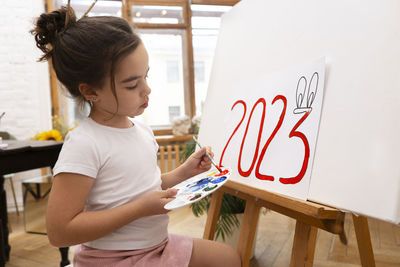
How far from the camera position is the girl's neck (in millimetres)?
815

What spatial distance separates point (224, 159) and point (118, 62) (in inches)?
20.3

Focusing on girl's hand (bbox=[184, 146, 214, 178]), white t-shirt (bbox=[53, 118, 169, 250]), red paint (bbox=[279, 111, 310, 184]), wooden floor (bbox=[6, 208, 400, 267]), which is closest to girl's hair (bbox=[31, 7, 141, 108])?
white t-shirt (bbox=[53, 118, 169, 250])

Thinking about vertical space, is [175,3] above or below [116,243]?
→ above

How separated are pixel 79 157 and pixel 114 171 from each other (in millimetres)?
91

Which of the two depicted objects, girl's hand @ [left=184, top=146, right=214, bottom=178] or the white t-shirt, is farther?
girl's hand @ [left=184, top=146, right=214, bottom=178]

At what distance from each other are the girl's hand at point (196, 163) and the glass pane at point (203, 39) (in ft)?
9.10

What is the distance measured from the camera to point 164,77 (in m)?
3.72

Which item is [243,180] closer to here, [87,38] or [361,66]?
[361,66]

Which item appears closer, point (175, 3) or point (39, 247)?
point (39, 247)

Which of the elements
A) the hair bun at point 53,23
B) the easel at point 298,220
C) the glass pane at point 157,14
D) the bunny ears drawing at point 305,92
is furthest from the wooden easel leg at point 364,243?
the glass pane at point 157,14

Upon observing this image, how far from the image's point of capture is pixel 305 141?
2.65ft

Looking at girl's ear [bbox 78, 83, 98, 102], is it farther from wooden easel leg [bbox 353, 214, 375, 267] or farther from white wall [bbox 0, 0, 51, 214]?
white wall [bbox 0, 0, 51, 214]

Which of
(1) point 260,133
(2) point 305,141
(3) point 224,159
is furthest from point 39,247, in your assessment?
(2) point 305,141

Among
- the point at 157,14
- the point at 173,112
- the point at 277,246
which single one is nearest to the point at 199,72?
the point at 173,112
